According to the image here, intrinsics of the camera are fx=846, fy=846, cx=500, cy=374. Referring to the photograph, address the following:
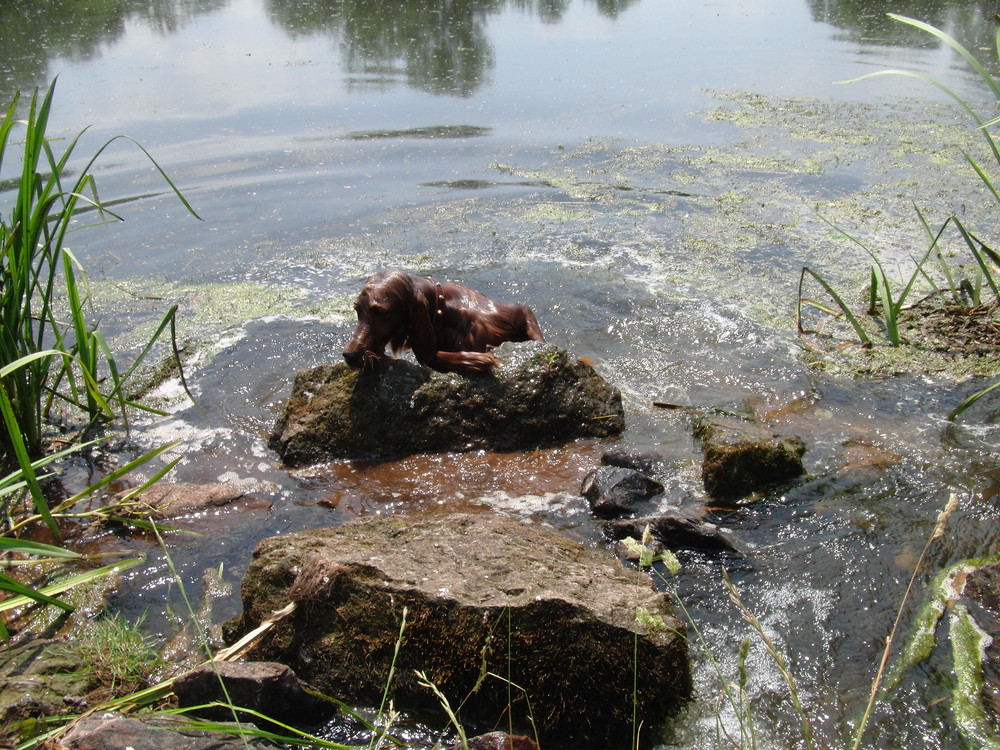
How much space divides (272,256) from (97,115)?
18.6 ft

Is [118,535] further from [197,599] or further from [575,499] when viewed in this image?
[575,499]

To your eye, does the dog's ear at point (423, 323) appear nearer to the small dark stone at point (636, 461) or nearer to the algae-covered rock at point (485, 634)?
the small dark stone at point (636, 461)

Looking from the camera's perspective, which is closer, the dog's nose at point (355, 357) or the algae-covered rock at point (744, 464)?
the algae-covered rock at point (744, 464)

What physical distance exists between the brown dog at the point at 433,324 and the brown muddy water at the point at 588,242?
69 centimetres

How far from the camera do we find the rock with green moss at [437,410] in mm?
5195

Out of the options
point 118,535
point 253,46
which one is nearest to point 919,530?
point 118,535

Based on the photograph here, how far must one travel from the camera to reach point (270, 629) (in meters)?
3.27

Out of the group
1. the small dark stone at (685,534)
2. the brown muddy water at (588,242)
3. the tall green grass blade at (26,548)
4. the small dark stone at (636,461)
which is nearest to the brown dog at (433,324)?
the brown muddy water at (588,242)

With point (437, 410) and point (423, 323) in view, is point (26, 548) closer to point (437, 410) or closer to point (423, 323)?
point (437, 410)

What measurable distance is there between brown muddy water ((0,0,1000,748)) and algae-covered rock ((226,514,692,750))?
303mm

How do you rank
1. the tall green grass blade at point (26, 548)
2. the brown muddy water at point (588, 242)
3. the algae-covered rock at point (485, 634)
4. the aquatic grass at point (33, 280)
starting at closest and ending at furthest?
the tall green grass blade at point (26, 548)
the algae-covered rock at point (485, 634)
the brown muddy water at point (588, 242)
the aquatic grass at point (33, 280)

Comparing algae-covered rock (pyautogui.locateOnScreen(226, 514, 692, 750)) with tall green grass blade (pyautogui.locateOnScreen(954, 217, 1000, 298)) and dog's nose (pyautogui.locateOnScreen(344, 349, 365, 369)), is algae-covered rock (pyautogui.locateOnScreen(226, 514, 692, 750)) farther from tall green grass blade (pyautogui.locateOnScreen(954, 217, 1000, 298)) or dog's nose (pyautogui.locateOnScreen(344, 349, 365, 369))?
tall green grass blade (pyautogui.locateOnScreen(954, 217, 1000, 298))

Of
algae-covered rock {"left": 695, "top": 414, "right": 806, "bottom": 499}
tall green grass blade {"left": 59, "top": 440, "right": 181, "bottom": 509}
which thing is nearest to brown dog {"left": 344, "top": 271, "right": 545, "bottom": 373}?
tall green grass blade {"left": 59, "top": 440, "right": 181, "bottom": 509}

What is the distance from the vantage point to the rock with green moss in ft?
17.0
